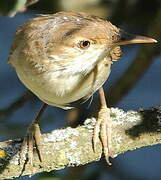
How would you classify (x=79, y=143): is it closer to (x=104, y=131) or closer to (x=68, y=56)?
(x=104, y=131)

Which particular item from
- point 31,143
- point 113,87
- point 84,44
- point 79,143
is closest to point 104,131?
point 79,143

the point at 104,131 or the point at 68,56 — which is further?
the point at 104,131

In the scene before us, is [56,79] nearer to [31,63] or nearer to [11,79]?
[31,63]

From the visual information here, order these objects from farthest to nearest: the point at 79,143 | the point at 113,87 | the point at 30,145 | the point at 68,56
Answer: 1. the point at 113,87
2. the point at 30,145
3. the point at 68,56
4. the point at 79,143

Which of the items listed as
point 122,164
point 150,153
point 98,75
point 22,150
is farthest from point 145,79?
point 22,150

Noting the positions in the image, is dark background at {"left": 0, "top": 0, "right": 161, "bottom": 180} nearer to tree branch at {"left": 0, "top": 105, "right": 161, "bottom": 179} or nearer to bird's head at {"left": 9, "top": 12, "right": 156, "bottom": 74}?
bird's head at {"left": 9, "top": 12, "right": 156, "bottom": 74}

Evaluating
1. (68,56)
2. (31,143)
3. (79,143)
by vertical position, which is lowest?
(31,143)

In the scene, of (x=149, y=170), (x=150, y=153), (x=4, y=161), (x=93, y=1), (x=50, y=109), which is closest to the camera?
(x=4, y=161)
